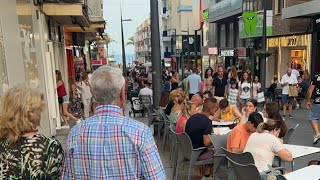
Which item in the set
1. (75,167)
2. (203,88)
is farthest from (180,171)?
(203,88)

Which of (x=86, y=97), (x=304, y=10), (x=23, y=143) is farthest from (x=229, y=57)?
(x=23, y=143)

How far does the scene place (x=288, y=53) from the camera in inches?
822

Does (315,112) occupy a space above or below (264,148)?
below

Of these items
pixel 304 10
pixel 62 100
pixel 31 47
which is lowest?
pixel 62 100

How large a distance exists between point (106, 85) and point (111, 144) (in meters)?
0.33

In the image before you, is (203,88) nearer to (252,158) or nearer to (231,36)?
(252,158)

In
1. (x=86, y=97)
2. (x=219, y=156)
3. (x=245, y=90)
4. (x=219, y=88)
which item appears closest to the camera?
(x=219, y=156)

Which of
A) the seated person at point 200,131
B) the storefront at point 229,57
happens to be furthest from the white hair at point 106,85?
the storefront at point 229,57

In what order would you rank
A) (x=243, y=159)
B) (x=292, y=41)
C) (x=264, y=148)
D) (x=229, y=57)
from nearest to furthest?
(x=243, y=159)
(x=264, y=148)
(x=292, y=41)
(x=229, y=57)

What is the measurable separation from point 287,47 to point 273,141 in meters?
18.0

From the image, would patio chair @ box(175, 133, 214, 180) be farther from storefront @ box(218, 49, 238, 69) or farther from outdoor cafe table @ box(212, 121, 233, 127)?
storefront @ box(218, 49, 238, 69)

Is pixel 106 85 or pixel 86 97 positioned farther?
pixel 86 97

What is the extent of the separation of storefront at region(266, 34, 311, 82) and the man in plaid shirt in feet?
57.4

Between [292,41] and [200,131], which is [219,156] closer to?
[200,131]
